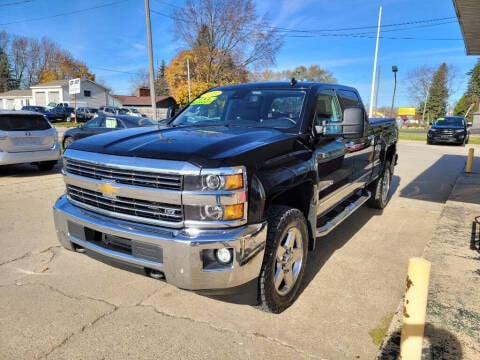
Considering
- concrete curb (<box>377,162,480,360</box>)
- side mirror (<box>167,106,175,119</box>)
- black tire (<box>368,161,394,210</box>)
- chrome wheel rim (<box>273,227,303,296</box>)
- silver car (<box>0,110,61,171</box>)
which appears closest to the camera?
concrete curb (<box>377,162,480,360</box>)

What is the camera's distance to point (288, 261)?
3047 mm

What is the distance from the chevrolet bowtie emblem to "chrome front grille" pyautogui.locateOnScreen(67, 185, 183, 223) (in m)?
0.04

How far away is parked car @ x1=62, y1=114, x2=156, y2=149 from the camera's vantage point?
11234 millimetres

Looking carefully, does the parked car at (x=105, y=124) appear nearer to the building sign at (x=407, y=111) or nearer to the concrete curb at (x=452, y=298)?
the concrete curb at (x=452, y=298)

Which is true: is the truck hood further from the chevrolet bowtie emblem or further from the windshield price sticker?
the windshield price sticker

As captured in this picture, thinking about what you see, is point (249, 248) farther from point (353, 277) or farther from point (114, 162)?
point (353, 277)

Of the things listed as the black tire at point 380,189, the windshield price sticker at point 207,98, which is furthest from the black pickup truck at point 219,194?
the black tire at point 380,189

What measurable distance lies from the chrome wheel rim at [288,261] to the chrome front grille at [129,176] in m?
1.01

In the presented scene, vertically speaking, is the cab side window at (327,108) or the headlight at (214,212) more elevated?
the cab side window at (327,108)

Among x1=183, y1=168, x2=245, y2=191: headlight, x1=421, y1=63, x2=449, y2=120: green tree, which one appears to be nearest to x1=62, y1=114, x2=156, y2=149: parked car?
x1=183, y1=168, x2=245, y2=191: headlight

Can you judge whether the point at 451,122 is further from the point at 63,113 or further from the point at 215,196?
the point at 63,113

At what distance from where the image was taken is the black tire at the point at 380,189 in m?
6.18

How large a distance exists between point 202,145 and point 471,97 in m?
76.3

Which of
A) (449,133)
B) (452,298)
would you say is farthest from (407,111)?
(452,298)
